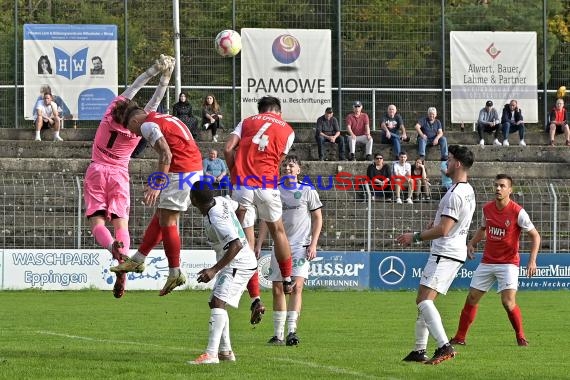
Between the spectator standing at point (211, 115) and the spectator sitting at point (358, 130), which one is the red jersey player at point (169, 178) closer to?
the spectator sitting at point (358, 130)

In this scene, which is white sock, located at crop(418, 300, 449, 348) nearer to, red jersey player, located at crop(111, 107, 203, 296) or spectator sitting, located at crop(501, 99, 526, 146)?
red jersey player, located at crop(111, 107, 203, 296)

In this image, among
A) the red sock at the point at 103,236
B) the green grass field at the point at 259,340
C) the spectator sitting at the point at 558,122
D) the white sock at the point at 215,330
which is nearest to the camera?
the green grass field at the point at 259,340

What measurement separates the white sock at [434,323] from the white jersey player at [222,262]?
1.74 metres

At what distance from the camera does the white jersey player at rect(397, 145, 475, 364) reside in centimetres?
1195

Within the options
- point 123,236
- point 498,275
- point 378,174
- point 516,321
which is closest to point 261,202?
point 123,236

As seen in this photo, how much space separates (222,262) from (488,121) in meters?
24.1

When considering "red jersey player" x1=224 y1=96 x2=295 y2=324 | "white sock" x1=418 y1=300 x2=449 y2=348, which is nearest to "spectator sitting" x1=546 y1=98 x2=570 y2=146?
"red jersey player" x1=224 y1=96 x2=295 y2=324

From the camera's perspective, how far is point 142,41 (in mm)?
34625

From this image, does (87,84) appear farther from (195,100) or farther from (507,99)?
(507,99)

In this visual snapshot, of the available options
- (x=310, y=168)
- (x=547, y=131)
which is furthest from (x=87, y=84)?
(x=547, y=131)

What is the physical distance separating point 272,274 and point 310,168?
17116 millimetres

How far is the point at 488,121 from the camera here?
3450 centimetres

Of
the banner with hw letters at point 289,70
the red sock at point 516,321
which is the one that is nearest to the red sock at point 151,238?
the red sock at point 516,321

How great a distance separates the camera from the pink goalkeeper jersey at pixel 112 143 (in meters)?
14.0
